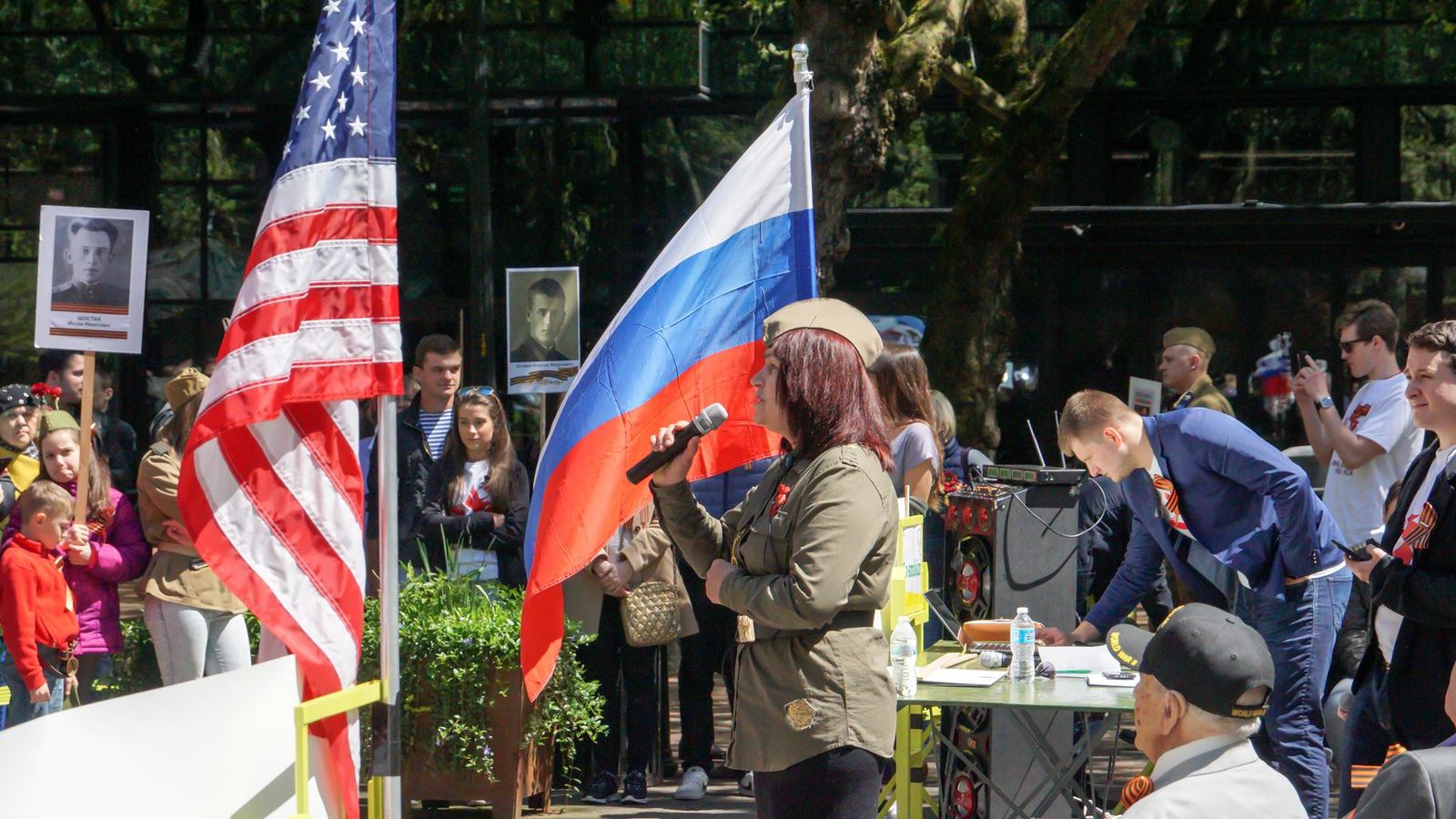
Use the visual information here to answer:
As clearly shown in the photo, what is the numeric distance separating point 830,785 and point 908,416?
10.8 ft

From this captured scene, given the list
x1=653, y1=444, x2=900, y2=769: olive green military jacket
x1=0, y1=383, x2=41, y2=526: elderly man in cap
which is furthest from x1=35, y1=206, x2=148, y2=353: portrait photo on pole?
x1=653, y1=444, x2=900, y2=769: olive green military jacket

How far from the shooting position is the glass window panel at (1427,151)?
1334 cm

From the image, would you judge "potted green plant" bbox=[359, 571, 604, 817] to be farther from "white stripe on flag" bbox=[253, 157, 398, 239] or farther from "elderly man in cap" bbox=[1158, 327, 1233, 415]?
"elderly man in cap" bbox=[1158, 327, 1233, 415]

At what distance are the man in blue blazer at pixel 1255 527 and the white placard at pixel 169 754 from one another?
3.10m

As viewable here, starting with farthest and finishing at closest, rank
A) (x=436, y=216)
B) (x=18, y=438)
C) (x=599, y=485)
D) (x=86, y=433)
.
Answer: (x=436, y=216), (x=18, y=438), (x=86, y=433), (x=599, y=485)

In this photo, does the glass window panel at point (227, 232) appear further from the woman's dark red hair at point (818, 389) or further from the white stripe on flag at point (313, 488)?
the woman's dark red hair at point (818, 389)

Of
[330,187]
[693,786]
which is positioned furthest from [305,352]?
[693,786]

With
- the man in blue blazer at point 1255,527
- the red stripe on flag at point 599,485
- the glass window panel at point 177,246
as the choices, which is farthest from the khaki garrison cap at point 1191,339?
the glass window panel at point 177,246

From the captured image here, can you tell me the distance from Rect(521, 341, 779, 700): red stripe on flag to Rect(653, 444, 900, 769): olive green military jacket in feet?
1.88

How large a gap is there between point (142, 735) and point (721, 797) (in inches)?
172

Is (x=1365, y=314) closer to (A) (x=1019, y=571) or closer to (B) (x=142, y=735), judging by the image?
(A) (x=1019, y=571)

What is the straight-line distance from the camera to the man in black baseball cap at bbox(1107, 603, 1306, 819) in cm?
290

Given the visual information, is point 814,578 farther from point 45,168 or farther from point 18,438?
point 45,168

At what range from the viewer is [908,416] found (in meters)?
6.96
